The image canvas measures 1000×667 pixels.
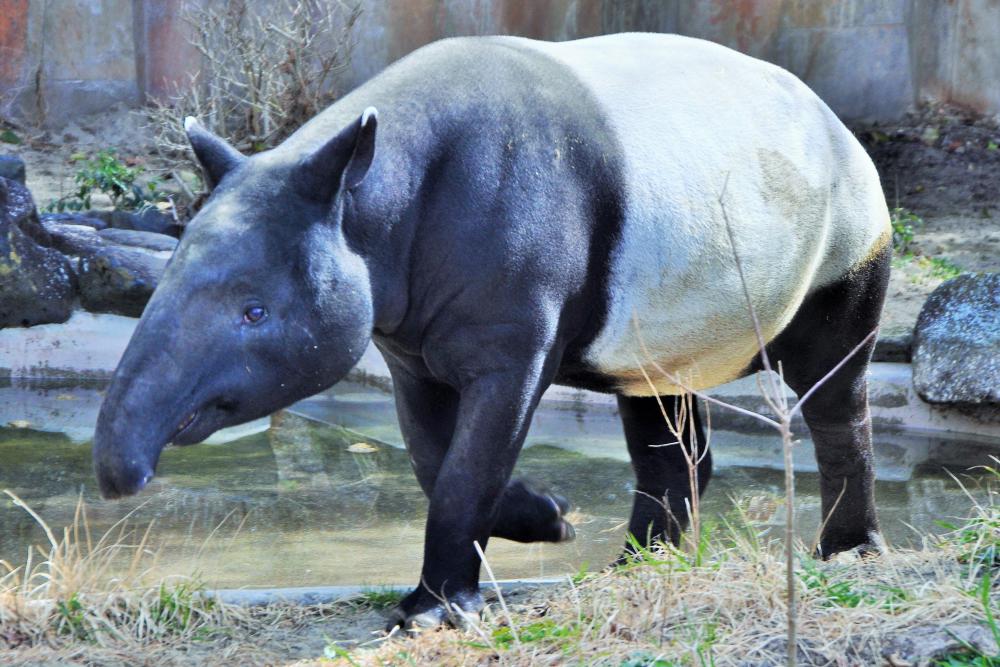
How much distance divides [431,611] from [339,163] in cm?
132

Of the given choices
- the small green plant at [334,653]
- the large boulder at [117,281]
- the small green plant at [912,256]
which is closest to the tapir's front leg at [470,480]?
the small green plant at [334,653]

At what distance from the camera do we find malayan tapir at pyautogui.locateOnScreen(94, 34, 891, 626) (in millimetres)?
3684

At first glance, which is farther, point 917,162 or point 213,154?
point 917,162

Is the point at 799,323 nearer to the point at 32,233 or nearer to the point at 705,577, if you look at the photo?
the point at 705,577

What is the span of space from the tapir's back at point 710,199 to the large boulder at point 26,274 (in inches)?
203

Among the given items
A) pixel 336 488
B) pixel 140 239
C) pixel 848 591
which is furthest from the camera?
pixel 140 239

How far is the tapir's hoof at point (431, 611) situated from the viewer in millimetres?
4019

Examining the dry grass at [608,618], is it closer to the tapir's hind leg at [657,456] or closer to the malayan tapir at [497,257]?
the malayan tapir at [497,257]

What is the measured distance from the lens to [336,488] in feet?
21.5

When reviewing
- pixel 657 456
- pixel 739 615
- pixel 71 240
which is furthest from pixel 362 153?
pixel 71 240

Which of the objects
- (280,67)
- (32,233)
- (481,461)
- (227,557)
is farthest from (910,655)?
(280,67)

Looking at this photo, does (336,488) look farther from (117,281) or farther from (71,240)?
(71,240)

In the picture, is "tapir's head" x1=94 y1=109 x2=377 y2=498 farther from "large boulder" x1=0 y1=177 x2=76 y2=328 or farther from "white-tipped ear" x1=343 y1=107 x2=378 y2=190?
"large boulder" x1=0 y1=177 x2=76 y2=328

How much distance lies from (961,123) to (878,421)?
615 cm
